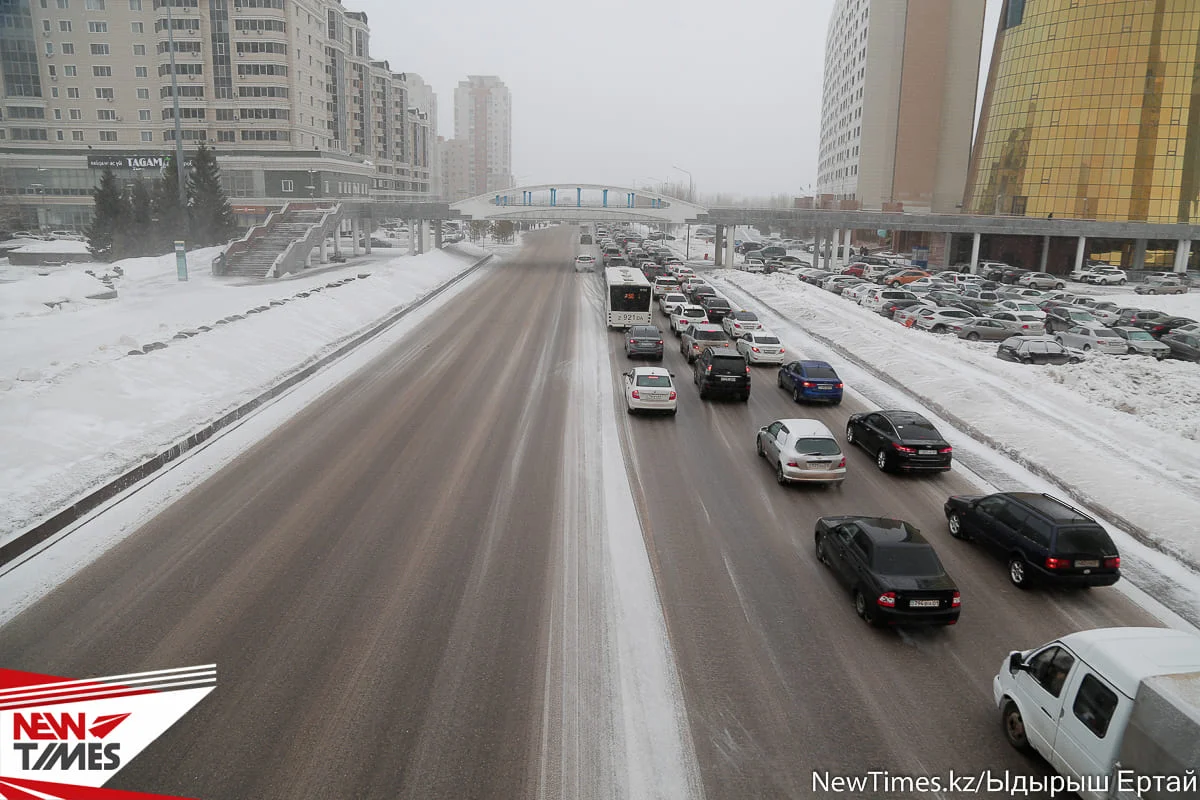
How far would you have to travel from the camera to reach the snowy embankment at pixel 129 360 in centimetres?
1598

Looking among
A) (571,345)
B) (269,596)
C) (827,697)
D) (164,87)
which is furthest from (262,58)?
(827,697)

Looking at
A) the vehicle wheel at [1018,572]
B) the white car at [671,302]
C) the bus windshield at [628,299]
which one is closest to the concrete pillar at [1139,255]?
the white car at [671,302]

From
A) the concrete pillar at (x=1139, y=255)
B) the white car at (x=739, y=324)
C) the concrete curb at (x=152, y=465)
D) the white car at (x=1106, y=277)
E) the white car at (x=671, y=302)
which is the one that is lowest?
the concrete curb at (x=152, y=465)

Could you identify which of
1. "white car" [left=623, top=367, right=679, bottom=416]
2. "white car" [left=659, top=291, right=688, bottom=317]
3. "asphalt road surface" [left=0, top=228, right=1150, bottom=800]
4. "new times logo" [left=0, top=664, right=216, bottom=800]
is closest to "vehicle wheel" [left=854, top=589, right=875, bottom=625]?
"asphalt road surface" [left=0, top=228, right=1150, bottom=800]

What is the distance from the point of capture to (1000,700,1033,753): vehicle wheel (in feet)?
28.4

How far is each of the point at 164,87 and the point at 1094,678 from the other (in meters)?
101

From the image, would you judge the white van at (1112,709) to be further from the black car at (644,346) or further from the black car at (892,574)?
the black car at (644,346)

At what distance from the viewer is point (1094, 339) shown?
33.4m

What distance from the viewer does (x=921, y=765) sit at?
850 cm

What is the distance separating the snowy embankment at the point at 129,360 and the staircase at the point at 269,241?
7.28 m

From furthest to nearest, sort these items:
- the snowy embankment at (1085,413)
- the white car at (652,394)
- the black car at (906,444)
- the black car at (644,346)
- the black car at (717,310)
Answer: the black car at (717,310) → the black car at (644,346) → the white car at (652,394) → the black car at (906,444) → the snowy embankment at (1085,413)

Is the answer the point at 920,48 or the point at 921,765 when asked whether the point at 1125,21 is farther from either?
the point at 921,765

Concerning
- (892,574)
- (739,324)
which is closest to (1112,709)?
(892,574)

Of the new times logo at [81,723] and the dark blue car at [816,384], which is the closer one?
the new times logo at [81,723]
